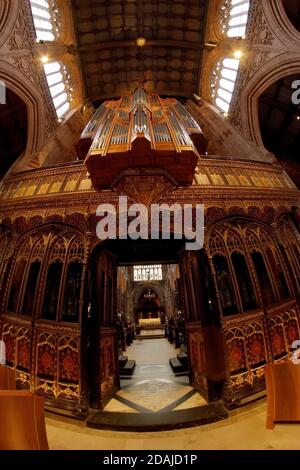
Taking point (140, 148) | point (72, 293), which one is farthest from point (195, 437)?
point (140, 148)

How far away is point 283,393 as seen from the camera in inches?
146

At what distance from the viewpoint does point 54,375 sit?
4.97 metres

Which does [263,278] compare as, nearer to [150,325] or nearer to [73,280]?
[73,280]

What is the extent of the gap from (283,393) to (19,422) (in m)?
3.99

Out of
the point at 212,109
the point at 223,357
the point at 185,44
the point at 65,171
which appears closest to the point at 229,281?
the point at 223,357

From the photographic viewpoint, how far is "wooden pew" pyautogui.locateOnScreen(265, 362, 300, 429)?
3703 mm

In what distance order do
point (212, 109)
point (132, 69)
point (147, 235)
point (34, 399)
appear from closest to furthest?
point (34, 399) → point (147, 235) → point (212, 109) → point (132, 69)

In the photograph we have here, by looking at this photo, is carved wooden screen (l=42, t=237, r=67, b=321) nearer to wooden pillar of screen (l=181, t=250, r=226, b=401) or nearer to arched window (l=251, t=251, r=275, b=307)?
wooden pillar of screen (l=181, t=250, r=226, b=401)

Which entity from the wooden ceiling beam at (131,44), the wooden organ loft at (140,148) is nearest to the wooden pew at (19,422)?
the wooden organ loft at (140,148)

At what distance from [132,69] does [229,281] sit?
509 inches

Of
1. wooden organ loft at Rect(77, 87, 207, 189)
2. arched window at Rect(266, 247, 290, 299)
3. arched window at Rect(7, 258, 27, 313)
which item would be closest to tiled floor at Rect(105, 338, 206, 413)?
arched window at Rect(266, 247, 290, 299)

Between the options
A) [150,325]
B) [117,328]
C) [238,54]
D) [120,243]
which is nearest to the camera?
[120,243]

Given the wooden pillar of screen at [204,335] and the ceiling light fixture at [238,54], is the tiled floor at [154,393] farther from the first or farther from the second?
the ceiling light fixture at [238,54]

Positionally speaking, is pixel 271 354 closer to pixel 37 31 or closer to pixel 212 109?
pixel 212 109
